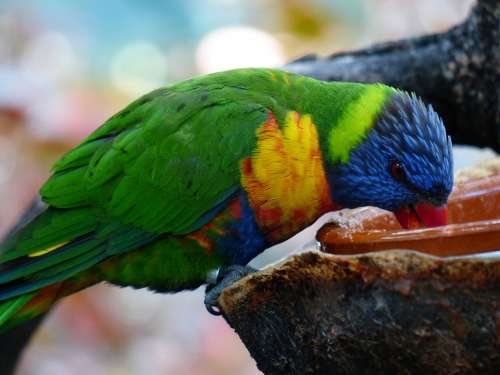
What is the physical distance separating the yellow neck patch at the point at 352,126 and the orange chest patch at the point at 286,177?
0.12ft

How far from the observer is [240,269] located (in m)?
1.58

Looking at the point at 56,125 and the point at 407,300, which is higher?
the point at 407,300

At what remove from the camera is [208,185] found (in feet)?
5.24

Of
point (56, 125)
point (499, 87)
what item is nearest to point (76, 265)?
point (499, 87)

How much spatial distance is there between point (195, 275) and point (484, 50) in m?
0.82

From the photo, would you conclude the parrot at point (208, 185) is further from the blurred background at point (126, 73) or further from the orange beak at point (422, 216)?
the blurred background at point (126, 73)

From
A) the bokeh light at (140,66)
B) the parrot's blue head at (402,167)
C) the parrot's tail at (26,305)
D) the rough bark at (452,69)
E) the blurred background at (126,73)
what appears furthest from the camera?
the bokeh light at (140,66)

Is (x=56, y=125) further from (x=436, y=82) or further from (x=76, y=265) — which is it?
(x=436, y=82)

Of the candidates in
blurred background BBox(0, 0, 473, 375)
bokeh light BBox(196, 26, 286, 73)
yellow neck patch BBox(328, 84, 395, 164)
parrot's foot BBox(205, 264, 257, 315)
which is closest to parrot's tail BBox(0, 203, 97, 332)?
parrot's foot BBox(205, 264, 257, 315)

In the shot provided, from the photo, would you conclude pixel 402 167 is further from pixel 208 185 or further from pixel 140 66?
pixel 140 66

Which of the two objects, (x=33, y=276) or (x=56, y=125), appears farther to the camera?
(x=56, y=125)

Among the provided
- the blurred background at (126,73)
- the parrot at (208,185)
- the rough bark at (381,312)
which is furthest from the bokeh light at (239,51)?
the rough bark at (381,312)

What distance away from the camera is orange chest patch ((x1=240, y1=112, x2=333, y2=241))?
1.58m

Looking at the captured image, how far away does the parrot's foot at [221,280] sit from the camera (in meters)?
1.52
